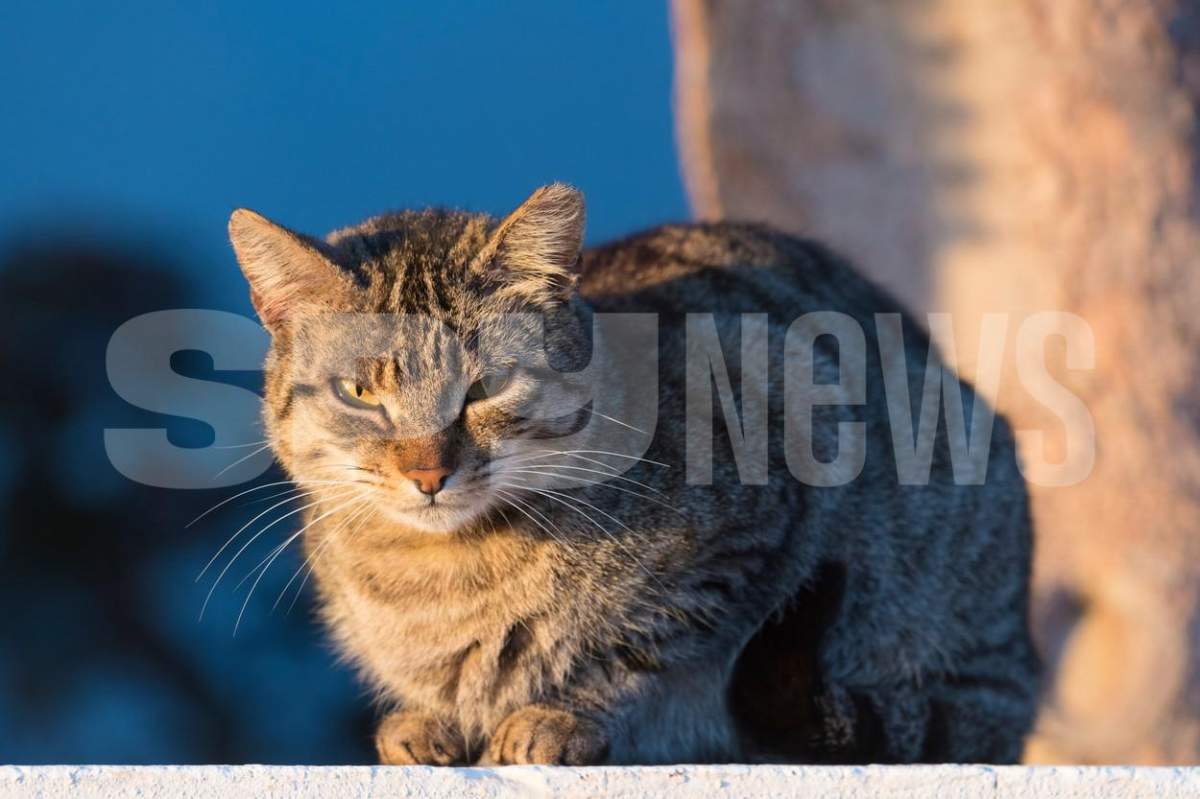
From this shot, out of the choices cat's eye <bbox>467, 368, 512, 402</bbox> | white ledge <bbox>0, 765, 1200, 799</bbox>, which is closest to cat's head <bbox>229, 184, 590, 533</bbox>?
cat's eye <bbox>467, 368, 512, 402</bbox>

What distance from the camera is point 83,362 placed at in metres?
3.54

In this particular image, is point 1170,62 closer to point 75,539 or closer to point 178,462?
point 178,462

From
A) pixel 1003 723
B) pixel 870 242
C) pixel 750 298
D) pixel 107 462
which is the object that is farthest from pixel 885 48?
pixel 107 462

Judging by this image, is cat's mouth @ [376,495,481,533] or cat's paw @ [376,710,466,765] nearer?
Answer: cat's mouth @ [376,495,481,533]

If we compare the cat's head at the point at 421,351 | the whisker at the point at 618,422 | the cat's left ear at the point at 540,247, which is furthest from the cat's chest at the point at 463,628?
the cat's left ear at the point at 540,247

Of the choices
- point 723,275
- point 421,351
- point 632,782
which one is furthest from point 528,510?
point 723,275

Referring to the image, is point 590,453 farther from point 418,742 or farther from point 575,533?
point 418,742

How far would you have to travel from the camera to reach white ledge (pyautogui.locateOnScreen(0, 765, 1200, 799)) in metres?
1.68

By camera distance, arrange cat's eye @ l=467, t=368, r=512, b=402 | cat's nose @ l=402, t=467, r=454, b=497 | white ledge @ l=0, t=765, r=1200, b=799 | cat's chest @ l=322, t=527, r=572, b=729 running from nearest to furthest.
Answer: white ledge @ l=0, t=765, r=1200, b=799, cat's nose @ l=402, t=467, r=454, b=497, cat's eye @ l=467, t=368, r=512, b=402, cat's chest @ l=322, t=527, r=572, b=729

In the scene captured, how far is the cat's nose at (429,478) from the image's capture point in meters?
1.99

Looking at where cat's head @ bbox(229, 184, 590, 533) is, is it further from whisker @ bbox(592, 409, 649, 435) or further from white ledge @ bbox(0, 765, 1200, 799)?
white ledge @ bbox(0, 765, 1200, 799)

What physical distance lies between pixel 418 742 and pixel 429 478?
0.49 metres

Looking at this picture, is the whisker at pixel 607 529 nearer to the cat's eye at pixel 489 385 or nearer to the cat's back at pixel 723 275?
the cat's eye at pixel 489 385

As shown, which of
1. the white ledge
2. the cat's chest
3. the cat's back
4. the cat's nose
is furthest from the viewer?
the cat's back
